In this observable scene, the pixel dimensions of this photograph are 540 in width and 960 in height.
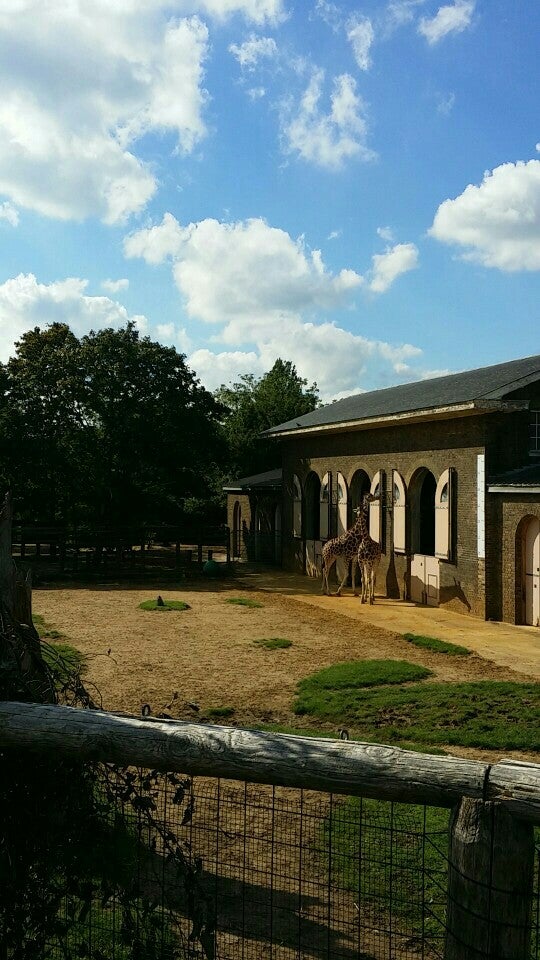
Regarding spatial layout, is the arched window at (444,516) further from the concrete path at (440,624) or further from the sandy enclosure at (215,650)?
the sandy enclosure at (215,650)

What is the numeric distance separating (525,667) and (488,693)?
2198mm

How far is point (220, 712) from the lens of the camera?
8.21 metres

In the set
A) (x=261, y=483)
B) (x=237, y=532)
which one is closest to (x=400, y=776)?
(x=261, y=483)

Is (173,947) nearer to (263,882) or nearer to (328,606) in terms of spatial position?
(263,882)

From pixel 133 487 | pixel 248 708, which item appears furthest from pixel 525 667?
pixel 133 487

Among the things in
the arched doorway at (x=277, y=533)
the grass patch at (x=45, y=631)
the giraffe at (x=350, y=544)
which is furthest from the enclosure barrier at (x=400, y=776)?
the arched doorway at (x=277, y=533)

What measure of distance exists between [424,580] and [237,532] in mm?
13891

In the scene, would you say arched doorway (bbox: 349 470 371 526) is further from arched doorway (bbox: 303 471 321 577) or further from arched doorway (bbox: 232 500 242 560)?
arched doorway (bbox: 232 500 242 560)

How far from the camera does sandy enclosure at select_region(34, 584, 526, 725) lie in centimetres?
906

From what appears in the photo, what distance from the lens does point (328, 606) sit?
58.7 ft

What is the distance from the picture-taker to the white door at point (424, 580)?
57.6ft

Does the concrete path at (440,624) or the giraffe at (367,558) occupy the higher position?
the giraffe at (367,558)

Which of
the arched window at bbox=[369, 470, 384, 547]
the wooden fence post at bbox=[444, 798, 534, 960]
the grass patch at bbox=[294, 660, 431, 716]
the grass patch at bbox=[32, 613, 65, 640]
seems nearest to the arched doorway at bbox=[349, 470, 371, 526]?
the arched window at bbox=[369, 470, 384, 547]

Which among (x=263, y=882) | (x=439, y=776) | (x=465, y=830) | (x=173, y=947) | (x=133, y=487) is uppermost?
(x=133, y=487)
